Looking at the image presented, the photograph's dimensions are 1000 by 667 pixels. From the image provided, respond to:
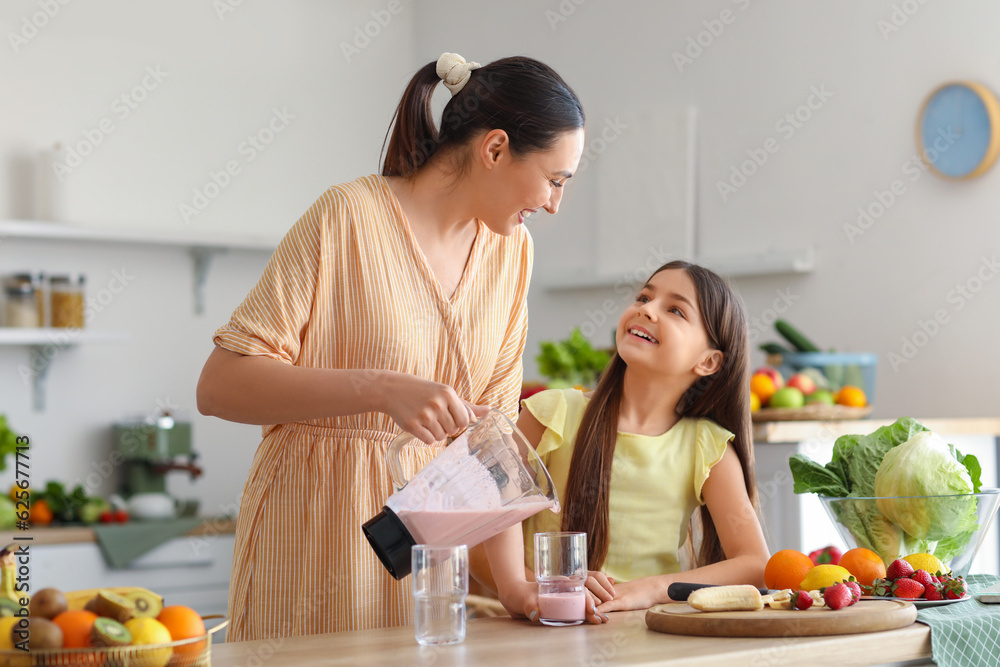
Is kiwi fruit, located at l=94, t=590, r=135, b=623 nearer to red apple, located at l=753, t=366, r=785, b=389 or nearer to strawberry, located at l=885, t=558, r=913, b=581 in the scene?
strawberry, located at l=885, t=558, r=913, b=581

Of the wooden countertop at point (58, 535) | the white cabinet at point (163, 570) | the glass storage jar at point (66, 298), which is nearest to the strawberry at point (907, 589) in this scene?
the white cabinet at point (163, 570)

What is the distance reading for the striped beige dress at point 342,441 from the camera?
1310mm

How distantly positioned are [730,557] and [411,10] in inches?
150

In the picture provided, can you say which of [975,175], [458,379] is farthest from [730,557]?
[975,175]

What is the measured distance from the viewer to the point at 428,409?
3.45ft

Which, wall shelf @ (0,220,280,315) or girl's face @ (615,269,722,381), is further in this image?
wall shelf @ (0,220,280,315)

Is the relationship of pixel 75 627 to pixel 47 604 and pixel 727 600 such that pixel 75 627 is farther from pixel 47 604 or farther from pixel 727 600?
pixel 727 600

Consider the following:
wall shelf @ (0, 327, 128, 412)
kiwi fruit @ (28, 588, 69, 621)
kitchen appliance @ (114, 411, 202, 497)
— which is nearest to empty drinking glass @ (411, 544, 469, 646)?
kiwi fruit @ (28, 588, 69, 621)

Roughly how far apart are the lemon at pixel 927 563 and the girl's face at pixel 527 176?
2.21 feet

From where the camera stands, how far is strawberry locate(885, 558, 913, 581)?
127 cm

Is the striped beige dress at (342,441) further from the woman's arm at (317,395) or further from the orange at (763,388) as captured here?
the orange at (763,388)

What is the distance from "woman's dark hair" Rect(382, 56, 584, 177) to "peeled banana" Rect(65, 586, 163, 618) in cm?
72

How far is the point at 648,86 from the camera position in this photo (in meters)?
3.93

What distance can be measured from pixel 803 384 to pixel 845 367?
0.66 ft
